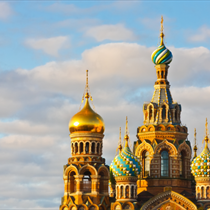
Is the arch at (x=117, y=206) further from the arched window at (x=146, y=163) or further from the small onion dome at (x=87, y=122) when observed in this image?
the small onion dome at (x=87, y=122)

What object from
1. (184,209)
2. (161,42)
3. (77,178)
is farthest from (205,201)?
(161,42)

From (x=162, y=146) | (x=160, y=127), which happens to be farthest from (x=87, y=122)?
(x=162, y=146)

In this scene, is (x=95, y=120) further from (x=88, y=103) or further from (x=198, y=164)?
(x=198, y=164)

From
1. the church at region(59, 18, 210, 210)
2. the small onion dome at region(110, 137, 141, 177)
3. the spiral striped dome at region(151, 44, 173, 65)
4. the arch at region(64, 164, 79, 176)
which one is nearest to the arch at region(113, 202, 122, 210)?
the church at region(59, 18, 210, 210)

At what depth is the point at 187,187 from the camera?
62.8 m

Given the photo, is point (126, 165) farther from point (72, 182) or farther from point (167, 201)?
point (72, 182)

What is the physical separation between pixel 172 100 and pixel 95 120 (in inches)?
267

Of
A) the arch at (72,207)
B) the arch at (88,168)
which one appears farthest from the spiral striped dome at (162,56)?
the arch at (72,207)

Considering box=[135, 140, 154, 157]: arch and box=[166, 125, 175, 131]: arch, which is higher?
box=[166, 125, 175, 131]: arch

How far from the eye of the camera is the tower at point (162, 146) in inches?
2451

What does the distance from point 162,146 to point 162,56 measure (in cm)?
762

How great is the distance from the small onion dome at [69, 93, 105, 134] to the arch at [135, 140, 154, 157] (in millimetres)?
3319

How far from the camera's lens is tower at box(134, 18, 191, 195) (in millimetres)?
62250

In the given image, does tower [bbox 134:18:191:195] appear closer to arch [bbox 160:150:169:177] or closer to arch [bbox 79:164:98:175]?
arch [bbox 160:150:169:177]
